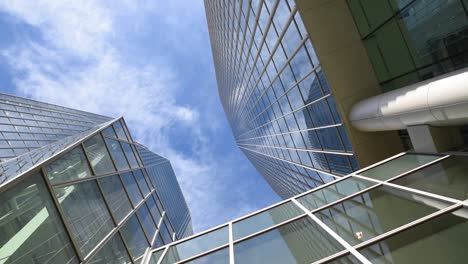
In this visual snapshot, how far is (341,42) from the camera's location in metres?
14.4

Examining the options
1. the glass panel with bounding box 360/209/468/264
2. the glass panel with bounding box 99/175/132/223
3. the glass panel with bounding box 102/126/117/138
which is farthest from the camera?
the glass panel with bounding box 102/126/117/138

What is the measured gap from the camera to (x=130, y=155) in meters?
21.7

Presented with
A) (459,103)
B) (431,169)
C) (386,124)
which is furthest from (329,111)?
(459,103)

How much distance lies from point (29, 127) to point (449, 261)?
1882 inches

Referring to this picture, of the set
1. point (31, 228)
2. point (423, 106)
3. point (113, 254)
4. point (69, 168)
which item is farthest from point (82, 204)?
point (423, 106)

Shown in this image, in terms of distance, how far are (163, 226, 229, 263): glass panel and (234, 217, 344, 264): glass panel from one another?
137cm

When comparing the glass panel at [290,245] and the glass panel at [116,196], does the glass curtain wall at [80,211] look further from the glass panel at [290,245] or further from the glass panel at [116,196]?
the glass panel at [290,245]

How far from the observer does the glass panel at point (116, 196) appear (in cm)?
Result: 1443

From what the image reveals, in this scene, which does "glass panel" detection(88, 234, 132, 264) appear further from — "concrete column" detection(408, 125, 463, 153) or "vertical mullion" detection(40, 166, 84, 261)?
"concrete column" detection(408, 125, 463, 153)

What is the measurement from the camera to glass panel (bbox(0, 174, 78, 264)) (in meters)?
8.41

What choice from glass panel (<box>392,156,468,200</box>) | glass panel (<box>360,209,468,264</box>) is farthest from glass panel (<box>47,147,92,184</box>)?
glass panel (<box>392,156,468,200</box>)

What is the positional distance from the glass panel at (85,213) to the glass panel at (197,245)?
2532 millimetres

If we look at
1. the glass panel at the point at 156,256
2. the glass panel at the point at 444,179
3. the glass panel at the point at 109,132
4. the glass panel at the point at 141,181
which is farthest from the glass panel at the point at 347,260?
the glass panel at the point at 141,181

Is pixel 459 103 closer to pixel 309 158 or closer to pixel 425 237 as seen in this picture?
pixel 425 237
